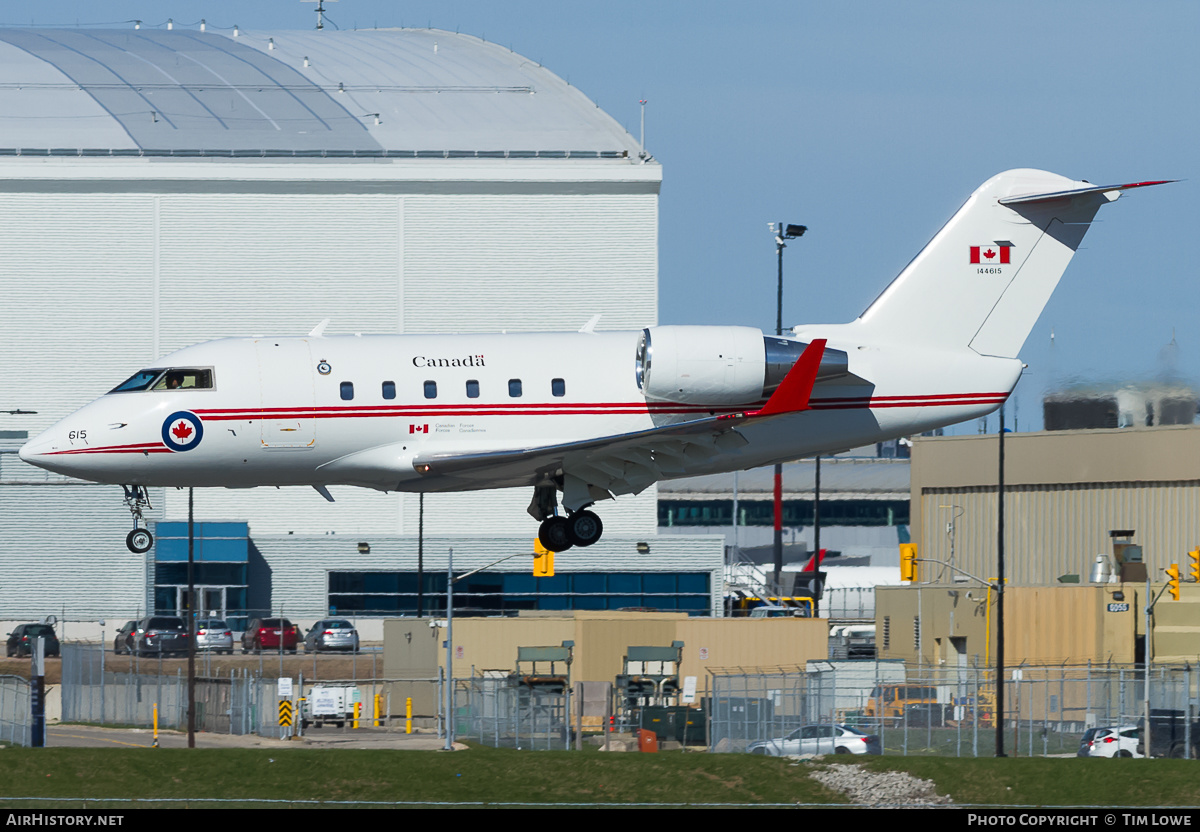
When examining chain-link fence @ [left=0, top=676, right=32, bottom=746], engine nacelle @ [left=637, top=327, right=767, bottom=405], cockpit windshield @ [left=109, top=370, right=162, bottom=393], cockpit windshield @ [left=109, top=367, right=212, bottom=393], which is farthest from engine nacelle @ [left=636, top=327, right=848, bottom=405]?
chain-link fence @ [left=0, top=676, right=32, bottom=746]

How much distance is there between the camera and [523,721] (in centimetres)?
4953

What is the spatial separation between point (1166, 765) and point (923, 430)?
8.72 metres

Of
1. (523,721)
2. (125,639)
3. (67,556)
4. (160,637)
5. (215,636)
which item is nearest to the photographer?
(523,721)

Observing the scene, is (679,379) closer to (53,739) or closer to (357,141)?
(53,739)

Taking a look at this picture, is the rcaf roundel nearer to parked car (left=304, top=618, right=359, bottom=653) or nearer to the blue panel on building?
parked car (left=304, top=618, right=359, bottom=653)

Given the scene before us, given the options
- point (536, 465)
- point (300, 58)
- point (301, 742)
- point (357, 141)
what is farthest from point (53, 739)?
point (300, 58)

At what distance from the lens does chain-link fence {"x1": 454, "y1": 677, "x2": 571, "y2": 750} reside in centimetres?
4866

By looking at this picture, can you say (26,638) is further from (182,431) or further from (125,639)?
(182,431)

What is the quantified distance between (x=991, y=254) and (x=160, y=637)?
1998 inches

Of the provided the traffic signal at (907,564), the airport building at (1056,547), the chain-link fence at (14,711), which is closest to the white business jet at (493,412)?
the chain-link fence at (14,711)

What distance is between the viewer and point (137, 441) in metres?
Result: 31.8

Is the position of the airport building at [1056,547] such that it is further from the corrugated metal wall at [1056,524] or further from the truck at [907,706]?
the truck at [907,706]

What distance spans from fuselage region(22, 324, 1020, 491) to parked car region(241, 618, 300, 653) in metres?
46.6

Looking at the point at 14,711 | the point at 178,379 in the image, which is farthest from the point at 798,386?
the point at 14,711
